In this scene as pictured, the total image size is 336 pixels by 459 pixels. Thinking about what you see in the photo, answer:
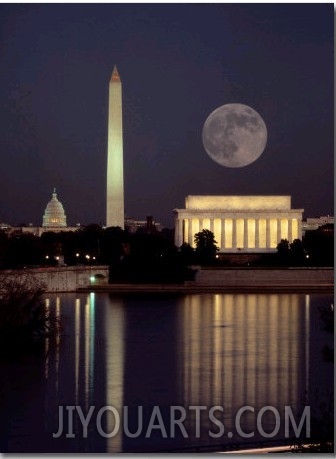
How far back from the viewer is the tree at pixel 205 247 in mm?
57688

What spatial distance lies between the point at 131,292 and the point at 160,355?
21264 millimetres

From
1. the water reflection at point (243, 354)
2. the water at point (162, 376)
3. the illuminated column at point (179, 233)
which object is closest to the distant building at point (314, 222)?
the illuminated column at point (179, 233)

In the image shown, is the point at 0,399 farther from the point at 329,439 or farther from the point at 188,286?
the point at 188,286

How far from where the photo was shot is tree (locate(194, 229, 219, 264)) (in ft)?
189

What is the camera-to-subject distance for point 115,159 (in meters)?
63.3

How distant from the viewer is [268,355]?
85.8ft

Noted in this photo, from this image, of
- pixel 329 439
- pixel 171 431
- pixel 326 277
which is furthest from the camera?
pixel 326 277

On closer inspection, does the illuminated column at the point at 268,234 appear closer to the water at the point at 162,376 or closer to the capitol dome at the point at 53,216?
the water at the point at 162,376

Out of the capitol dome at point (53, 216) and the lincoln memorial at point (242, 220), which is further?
the capitol dome at point (53, 216)

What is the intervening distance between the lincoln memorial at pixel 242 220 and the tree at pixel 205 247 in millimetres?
4109

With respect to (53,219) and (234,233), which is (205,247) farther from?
(53,219)

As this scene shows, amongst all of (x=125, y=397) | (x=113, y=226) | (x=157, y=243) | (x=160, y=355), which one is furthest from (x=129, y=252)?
(x=125, y=397)

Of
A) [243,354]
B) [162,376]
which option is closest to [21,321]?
[243,354]

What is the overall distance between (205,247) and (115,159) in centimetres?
601
